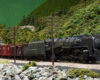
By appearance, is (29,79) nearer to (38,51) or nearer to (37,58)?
(38,51)

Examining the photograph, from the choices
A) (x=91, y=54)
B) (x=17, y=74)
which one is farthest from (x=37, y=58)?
(x=17, y=74)

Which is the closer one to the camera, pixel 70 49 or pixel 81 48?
pixel 81 48

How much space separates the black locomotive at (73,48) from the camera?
22.7m

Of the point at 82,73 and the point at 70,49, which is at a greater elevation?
the point at 70,49

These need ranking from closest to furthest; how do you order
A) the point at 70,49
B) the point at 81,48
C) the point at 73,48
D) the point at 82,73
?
the point at 82,73, the point at 81,48, the point at 73,48, the point at 70,49

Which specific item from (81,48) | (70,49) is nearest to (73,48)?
(70,49)

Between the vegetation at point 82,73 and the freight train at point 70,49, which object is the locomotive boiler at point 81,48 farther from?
the vegetation at point 82,73

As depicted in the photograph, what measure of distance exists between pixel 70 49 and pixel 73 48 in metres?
0.61

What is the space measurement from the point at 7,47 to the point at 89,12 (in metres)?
30.3

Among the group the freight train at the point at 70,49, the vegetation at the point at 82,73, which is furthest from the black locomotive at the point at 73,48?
the vegetation at the point at 82,73

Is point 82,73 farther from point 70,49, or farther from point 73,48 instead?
point 70,49

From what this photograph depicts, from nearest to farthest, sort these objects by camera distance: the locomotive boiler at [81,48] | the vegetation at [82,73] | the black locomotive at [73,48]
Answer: the vegetation at [82,73]
the locomotive boiler at [81,48]
the black locomotive at [73,48]

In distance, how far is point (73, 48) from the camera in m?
26.1

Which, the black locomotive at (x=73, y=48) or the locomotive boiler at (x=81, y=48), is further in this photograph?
the black locomotive at (x=73, y=48)
